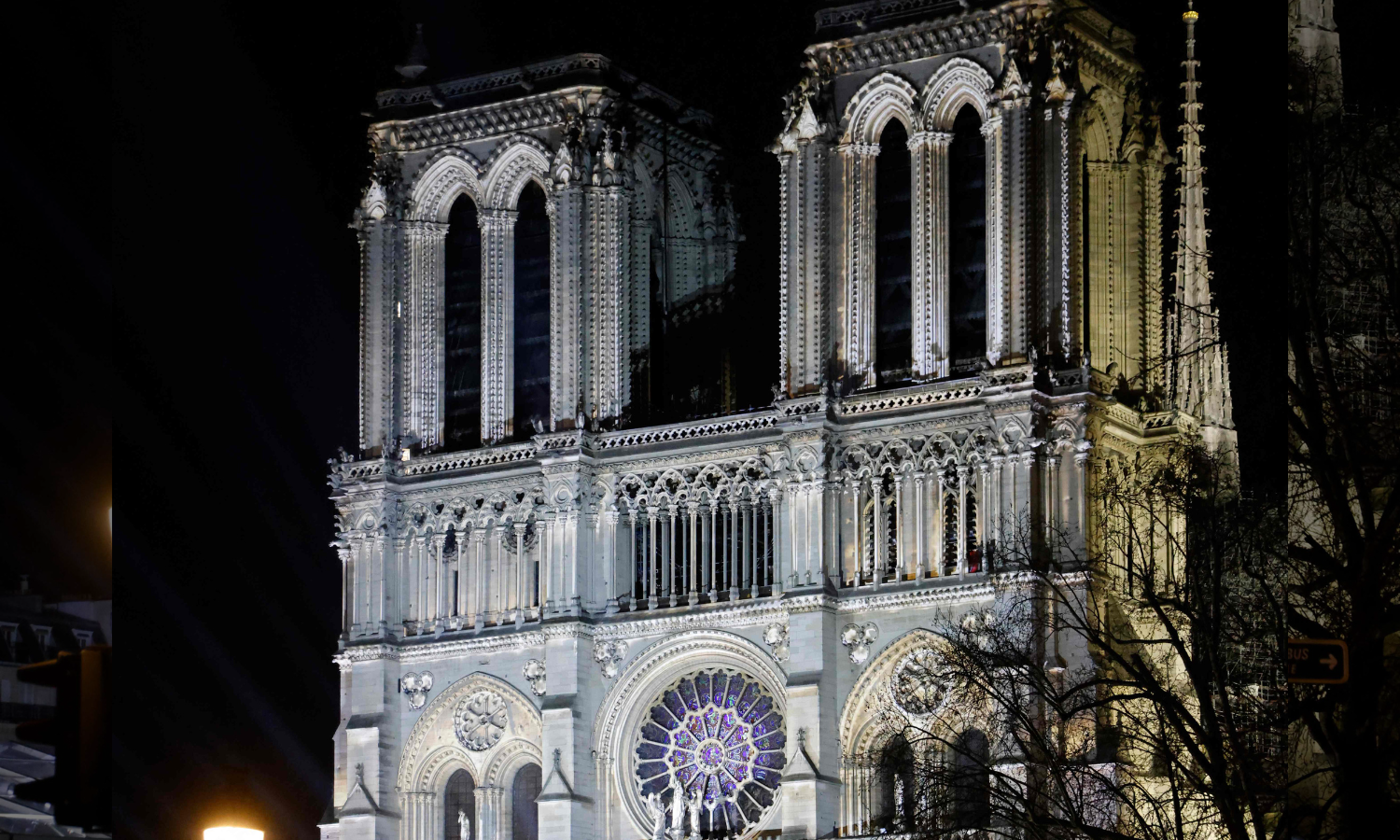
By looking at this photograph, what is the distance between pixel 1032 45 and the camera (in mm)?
67562

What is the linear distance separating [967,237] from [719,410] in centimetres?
772

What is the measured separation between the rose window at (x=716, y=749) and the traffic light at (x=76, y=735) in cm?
4672

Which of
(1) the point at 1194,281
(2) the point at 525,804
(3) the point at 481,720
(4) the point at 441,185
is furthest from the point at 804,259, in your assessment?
(2) the point at 525,804

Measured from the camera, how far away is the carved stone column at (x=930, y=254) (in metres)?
68.2

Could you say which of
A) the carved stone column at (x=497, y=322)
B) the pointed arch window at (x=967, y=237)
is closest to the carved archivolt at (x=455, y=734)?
the carved stone column at (x=497, y=322)

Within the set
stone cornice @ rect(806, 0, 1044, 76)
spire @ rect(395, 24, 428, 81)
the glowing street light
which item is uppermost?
spire @ rect(395, 24, 428, 81)

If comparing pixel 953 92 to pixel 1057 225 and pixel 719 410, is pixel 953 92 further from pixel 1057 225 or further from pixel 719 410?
pixel 719 410

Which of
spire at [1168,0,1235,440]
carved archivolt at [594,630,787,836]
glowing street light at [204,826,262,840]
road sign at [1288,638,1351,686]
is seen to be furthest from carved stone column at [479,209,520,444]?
glowing street light at [204,826,262,840]

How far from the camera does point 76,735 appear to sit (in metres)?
23.0

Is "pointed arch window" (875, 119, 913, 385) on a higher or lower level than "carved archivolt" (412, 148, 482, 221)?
lower

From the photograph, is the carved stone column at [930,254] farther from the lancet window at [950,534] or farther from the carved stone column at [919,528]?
the lancet window at [950,534]

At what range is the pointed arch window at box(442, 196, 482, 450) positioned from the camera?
7462 cm

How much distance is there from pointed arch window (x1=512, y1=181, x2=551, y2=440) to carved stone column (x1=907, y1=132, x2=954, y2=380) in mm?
9911

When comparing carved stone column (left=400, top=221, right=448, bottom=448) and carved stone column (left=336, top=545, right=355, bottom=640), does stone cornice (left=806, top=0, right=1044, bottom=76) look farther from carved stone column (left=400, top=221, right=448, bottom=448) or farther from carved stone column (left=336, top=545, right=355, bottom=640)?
carved stone column (left=336, top=545, right=355, bottom=640)
